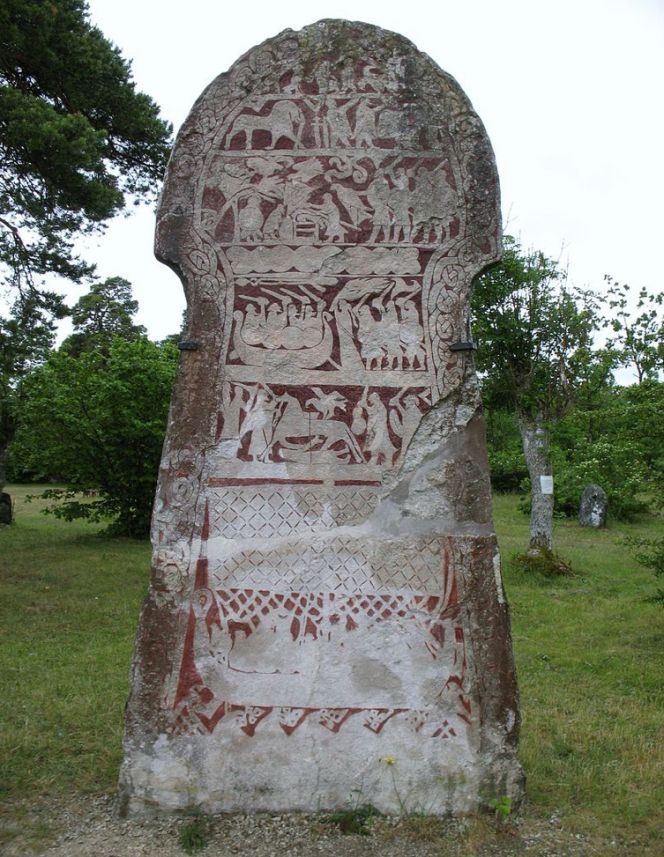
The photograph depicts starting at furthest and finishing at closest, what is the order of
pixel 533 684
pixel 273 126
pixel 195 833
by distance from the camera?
pixel 533 684 < pixel 273 126 < pixel 195 833

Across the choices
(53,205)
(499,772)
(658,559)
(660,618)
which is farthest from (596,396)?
(499,772)

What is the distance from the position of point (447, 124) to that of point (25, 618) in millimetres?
6009

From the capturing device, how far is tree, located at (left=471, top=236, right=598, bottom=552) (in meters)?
10.0

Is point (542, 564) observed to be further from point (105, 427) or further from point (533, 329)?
point (105, 427)

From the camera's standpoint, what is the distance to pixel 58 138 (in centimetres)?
786

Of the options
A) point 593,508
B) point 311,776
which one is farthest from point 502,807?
point 593,508

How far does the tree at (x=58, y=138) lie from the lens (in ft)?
26.2

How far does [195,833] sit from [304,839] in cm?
45

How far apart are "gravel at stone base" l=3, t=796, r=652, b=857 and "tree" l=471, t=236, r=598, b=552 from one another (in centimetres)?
711

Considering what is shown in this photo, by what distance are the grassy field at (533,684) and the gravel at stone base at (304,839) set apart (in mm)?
197

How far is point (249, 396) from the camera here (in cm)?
363

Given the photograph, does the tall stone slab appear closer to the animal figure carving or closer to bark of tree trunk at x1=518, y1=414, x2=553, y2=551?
the animal figure carving

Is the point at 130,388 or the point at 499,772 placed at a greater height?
the point at 130,388

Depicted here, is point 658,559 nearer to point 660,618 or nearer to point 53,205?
point 660,618
